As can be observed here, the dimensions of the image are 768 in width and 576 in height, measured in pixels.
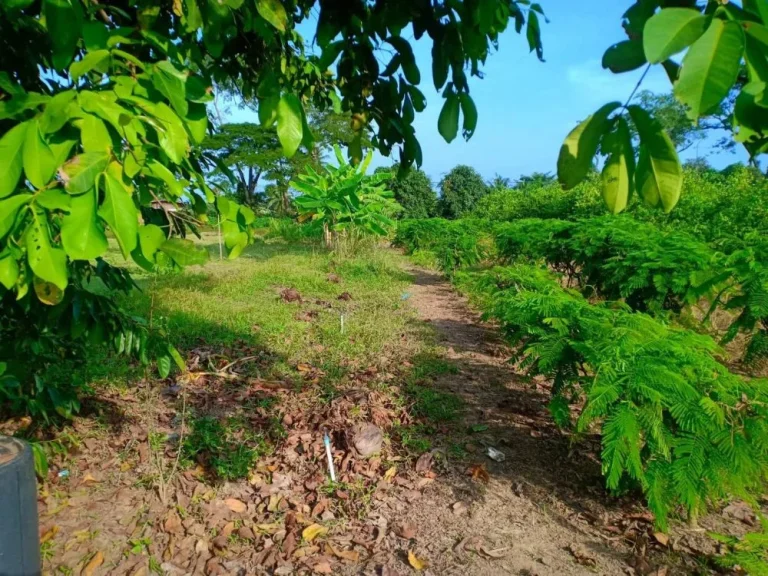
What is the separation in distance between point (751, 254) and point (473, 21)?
2793mm

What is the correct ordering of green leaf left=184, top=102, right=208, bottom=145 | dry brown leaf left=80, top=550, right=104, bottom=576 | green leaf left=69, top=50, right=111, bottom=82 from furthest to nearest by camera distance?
1. dry brown leaf left=80, top=550, right=104, bottom=576
2. green leaf left=184, top=102, right=208, bottom=145
3. green leaf left=69, top=50, right=111, bottom=82

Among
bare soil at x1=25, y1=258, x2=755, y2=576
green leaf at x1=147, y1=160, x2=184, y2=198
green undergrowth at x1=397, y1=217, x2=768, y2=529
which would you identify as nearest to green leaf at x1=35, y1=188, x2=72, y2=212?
green leaf at x1=147, y1=160, x2=184, y2=198

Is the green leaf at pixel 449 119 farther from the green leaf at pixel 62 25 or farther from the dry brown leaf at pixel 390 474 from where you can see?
the dry brown leaf at pixel 390 474

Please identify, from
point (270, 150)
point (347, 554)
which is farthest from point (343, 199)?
point (270, 150)

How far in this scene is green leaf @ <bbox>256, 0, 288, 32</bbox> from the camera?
1121 millimetres

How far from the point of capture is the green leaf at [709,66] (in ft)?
1.71

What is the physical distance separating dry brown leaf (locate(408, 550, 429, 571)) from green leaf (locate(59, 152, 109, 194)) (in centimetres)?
204

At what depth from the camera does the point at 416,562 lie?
213 cm

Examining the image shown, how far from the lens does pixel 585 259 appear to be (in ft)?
16.5

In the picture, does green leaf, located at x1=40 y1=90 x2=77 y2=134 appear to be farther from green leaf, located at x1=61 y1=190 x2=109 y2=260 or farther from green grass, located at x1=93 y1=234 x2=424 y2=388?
green grass, located at x1=93 y1=234 x2=424 y2=388

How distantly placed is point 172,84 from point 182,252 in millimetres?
322

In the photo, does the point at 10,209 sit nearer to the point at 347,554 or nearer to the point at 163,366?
the point at 163,366

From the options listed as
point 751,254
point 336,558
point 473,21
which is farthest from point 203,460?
point 751,254

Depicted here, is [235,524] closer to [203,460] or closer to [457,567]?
[203,460]
